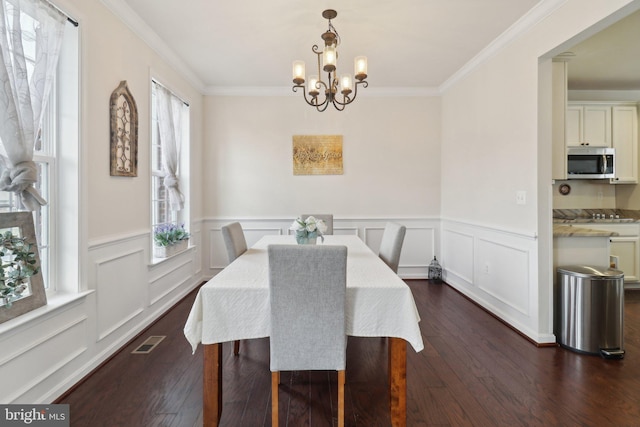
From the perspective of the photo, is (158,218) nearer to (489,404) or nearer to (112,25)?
(112,25)

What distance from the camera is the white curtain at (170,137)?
→ 3.32 m

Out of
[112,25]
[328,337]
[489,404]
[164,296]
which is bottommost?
[489,404]

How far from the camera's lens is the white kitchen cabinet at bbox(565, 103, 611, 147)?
13.3ft

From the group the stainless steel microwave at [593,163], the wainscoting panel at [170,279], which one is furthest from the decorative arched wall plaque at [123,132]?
the stainless steel microwave at [593,163]

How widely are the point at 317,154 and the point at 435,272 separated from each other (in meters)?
→ 2.35

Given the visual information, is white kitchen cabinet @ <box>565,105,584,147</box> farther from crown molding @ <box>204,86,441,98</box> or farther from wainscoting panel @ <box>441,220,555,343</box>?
wainscoting panel @ <box>441,220,555,343</box>

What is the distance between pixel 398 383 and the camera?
158cm

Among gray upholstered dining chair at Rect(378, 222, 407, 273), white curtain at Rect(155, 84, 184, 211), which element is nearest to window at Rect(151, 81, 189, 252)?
white curtain at Rect(155, 84, 184, 211)

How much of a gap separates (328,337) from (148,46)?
10.0 ft

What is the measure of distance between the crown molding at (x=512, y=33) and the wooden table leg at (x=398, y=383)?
8.92 ft

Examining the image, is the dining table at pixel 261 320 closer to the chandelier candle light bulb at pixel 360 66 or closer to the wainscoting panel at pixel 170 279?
the chandelier candle light bulb at pixel 360 66

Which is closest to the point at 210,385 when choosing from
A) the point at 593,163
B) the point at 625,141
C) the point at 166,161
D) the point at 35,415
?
the point at 35,415

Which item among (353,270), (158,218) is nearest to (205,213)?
(158,218)

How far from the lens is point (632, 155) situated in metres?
4.09
